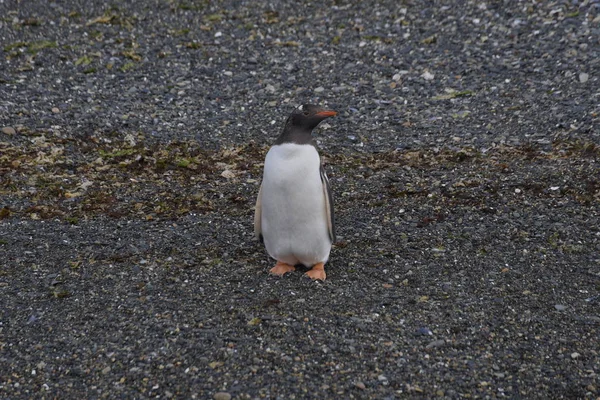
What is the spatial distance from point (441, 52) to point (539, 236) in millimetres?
4834

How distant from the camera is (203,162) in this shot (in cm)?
834

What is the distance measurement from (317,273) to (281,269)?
28cm

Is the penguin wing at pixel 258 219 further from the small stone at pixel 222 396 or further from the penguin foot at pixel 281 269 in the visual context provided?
the small stone at pixel 222 396

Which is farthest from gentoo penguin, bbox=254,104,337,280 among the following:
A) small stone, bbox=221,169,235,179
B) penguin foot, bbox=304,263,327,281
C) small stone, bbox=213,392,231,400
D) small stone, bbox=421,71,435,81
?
small stone, bbox=421,71,435,81

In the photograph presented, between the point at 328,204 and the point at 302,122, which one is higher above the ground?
the point at 302,122

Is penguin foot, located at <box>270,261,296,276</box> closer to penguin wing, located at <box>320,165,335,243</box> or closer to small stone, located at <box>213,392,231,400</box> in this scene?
penguin wing, located at <box>320,165,335,243</box>

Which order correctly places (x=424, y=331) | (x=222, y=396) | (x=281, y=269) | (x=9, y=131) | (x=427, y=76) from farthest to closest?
(x=427, y=76) → (x=9, y=131) → (x=281, y=269) → (x=424, y=331) → (x=222, y=396)

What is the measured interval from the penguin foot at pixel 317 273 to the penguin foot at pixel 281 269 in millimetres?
151

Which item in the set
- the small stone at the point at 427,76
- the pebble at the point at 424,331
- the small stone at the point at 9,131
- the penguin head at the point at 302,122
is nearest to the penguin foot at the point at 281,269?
the penguin head at the point at 302,122

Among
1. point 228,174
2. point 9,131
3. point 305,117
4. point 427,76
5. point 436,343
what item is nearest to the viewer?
point 436,343

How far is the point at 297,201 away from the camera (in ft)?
18.0

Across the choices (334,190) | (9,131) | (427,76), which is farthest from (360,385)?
(427,76)

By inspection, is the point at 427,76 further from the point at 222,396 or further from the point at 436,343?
the point at 222,396

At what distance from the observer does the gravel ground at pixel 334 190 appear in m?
4.62
